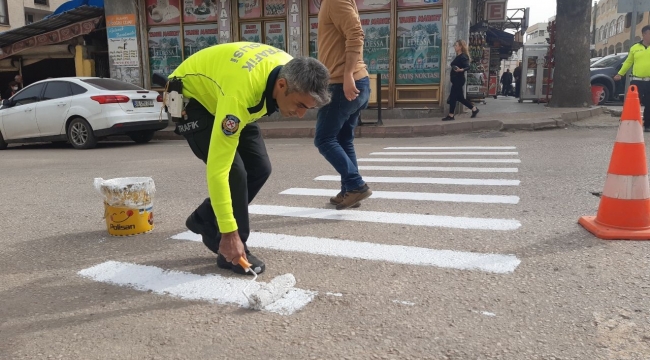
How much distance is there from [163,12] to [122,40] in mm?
1700

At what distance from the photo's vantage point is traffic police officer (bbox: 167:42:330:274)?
246 cm

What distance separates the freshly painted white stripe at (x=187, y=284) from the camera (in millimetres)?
2664

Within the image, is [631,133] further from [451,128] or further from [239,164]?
[451,128]

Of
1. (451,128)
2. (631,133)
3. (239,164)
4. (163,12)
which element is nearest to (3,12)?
(163,12)

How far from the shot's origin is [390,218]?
166 inches

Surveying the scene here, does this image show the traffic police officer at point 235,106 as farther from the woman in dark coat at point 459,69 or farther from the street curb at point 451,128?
the woman in dark coat at point 459,69

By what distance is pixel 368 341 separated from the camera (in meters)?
2.22

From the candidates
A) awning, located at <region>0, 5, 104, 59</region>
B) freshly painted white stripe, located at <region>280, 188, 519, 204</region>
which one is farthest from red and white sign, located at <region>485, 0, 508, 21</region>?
freshly painted white stripe, located at <region>280, 188, 519, 204</region>

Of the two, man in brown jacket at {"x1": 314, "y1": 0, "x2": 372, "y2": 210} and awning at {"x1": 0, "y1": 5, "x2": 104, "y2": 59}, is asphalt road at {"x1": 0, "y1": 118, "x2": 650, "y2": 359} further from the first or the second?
awning at {"x1": 0, "y1": 5, "x2": 104, "y2": 59}

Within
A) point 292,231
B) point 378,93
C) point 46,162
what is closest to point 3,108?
point 46,162

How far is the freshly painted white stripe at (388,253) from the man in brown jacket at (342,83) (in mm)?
919

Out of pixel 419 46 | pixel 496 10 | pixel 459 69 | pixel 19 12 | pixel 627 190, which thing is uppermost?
pixel 19 12

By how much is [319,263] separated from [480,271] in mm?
980

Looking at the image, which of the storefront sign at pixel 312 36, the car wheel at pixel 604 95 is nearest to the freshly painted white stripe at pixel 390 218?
the storefront sign at pixel 312 36
